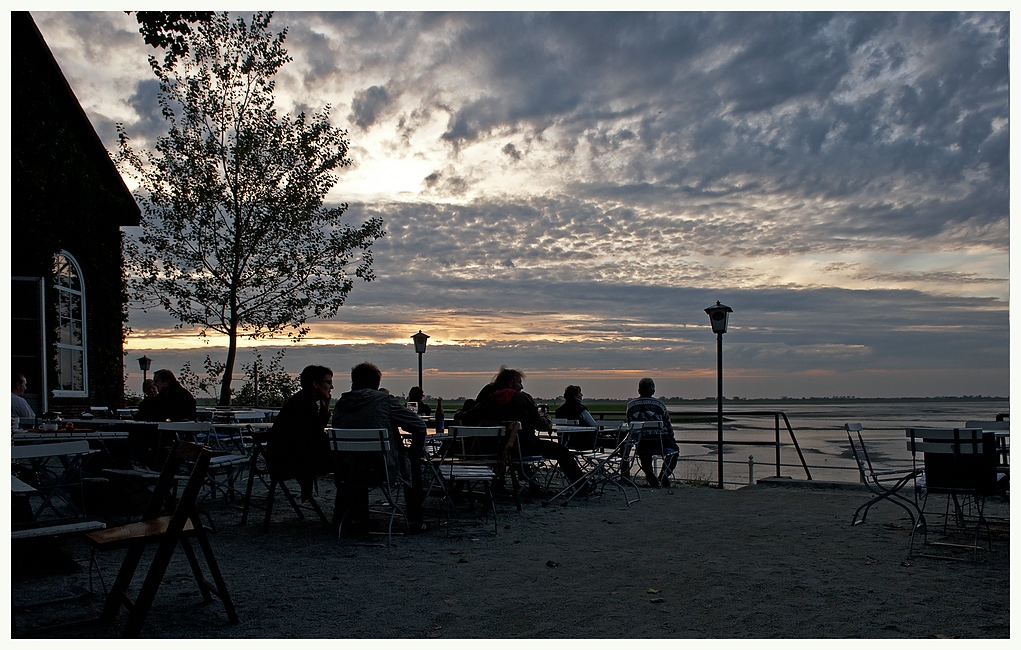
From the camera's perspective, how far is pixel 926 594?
4383 millimetres

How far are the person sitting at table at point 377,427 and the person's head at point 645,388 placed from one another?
13.8 ft

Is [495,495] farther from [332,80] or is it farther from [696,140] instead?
[332,80]

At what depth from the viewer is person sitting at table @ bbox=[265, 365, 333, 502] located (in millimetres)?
6336

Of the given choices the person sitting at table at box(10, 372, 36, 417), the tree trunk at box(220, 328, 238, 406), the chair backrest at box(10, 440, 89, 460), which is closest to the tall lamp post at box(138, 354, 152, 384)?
the tree trunk at box(220, 328, 238, 406)

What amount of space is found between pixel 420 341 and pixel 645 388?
20.9ft

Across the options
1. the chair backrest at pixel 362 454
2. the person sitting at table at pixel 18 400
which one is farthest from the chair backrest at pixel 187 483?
the person sitting at table at pixel 18 400

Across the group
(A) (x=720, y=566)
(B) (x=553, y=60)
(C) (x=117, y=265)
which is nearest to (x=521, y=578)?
(A) (x=720, y=566)

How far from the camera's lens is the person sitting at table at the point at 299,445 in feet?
20.8

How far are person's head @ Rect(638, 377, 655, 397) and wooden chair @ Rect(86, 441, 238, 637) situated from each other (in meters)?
6.62

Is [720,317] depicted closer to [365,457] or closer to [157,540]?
[365,457]

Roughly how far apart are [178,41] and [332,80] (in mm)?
5676

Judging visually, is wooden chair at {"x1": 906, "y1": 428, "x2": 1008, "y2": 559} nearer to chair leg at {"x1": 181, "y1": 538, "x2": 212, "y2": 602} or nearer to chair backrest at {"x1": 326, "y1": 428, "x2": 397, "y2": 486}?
chair backrest at {"x1": 326, "y1": 428, "x2": 397, "y2": 486}

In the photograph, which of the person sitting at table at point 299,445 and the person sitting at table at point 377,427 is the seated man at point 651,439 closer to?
the person sitting at table at point 377,427

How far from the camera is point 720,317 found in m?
11.6
